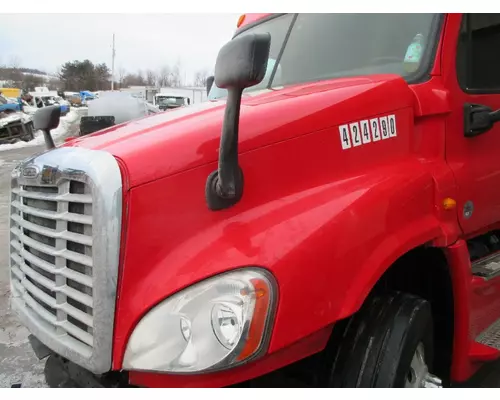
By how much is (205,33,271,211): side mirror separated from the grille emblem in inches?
31.1

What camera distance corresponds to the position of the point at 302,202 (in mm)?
1886

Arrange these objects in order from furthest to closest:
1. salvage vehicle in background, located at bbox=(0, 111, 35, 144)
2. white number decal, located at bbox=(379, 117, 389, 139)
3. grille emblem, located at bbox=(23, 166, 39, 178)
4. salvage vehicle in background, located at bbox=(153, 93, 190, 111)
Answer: salvage vehicle in background, located at bbox=(153, 93, 190, 111) → salvage vehicle in background, located at bbox=(0, 111, 35, 144) → white number decal, located at bbox=(379, 117, 389, 139) → grille emblem, located at bbox=(23, 166, 39, 178)

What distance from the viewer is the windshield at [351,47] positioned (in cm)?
253

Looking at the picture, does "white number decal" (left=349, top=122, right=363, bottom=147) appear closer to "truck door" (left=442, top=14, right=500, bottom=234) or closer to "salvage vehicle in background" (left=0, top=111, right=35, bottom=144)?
"truck door" (left=442, top=14, right=500, bottom=234)

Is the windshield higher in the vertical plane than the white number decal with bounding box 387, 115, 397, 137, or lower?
higher

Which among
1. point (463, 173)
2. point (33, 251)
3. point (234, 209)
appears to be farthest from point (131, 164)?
point (463, 173)

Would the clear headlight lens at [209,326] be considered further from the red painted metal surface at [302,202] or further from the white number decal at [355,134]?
the white number decal at [355,134]

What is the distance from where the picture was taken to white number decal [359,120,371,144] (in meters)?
2.16

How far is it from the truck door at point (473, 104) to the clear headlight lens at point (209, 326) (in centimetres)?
142

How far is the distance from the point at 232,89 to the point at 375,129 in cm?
85

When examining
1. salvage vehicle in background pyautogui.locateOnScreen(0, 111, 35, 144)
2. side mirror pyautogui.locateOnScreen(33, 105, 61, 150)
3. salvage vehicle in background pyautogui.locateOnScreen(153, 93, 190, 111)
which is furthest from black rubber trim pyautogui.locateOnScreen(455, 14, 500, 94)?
salvage vehicle in background pyautogui.locateOnScreen(153, 93, 190, 111)

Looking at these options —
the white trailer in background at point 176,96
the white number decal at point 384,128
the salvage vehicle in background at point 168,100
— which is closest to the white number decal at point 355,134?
the white number decal at point 384,128

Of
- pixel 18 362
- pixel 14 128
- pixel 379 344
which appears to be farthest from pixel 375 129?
pixel 14 128

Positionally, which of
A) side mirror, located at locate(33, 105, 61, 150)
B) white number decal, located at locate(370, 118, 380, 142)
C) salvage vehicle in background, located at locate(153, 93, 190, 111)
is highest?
white number decal, located at locate(370, 118, 380, 142)
